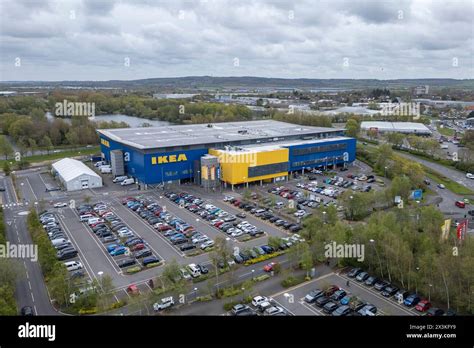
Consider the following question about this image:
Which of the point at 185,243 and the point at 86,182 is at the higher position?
the point at 86,182

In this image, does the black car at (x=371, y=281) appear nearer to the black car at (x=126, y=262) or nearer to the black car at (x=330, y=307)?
the black car at (x=330, y=307)

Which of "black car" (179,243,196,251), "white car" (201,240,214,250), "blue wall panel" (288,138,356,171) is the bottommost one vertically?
"black car" (179,243,196,251)

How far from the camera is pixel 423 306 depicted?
32.0 ft

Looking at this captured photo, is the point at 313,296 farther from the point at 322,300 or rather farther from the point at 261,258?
the point at 261,258

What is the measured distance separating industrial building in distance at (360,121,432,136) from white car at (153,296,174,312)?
117ft

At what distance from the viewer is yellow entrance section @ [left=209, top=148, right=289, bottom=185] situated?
21250 mm

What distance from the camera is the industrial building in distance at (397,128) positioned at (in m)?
40.8

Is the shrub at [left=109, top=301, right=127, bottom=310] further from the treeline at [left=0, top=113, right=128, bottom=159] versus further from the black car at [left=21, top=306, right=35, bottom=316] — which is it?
the treeline at [left=0, top=113, right=128, bottom=159]

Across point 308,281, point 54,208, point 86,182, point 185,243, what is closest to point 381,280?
point 308,281

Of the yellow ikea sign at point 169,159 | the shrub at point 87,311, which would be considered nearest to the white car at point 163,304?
the shrub at point 87,311

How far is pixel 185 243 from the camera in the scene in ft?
46.4

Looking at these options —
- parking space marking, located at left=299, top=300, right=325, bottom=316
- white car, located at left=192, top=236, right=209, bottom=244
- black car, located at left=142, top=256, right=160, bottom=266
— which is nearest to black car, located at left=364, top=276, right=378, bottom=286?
parking space marking, located at left=299, top=300, right=325, bottom=316

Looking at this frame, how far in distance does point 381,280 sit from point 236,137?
1616 centimetres

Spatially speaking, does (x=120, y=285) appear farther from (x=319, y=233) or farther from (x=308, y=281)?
(x=319, y=233)
